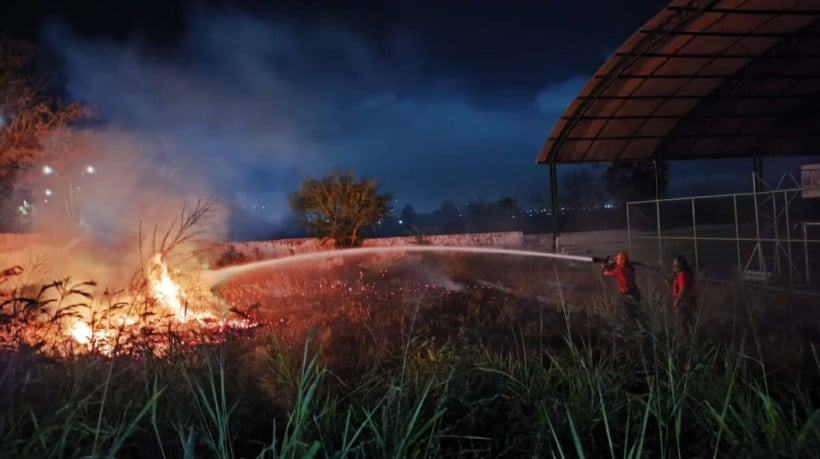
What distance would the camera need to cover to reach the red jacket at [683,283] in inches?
336

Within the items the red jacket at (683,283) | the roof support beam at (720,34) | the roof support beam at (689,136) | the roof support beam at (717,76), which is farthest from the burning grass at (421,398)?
the roof support beam at (689,136)

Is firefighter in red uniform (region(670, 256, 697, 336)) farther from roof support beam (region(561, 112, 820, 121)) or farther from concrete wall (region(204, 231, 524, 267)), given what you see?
concrete wall (region(204, 231, 524, 267))

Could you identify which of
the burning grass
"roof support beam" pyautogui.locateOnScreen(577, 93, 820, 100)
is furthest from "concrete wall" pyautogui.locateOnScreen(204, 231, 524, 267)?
the burning grass

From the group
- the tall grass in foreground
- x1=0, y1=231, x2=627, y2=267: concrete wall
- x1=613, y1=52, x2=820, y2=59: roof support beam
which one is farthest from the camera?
x1=0, y1=231, x2=627, y2=267: concrete wall

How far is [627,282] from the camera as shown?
919 centimetres

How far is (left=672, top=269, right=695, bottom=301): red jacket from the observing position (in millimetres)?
8523

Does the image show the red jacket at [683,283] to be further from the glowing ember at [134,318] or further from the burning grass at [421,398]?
the glowing ember at [134,318]

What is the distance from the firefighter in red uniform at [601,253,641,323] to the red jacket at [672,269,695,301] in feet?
1.82

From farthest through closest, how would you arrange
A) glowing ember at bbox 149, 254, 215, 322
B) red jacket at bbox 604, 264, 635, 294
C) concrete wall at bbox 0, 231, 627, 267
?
1. concrete wall at bbox 0, 231, 627, 267
2. glowing ember at bbox 149, 254, 215, 322
3. red jacket at bbox 604, 264, 635, 294

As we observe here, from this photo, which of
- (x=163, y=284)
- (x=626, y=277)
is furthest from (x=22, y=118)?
(x=626, y=277)

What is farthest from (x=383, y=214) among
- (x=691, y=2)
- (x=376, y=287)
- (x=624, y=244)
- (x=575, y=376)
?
(x=575, y=376)

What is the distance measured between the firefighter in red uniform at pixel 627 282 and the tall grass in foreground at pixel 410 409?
112 inches

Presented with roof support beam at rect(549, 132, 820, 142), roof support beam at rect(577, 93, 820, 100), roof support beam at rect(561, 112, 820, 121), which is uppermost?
roof support beam at rect(577, 93, 820, 100)

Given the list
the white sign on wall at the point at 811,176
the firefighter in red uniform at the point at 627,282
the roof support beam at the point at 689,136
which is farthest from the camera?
the roof support beam at the point at 689,136
